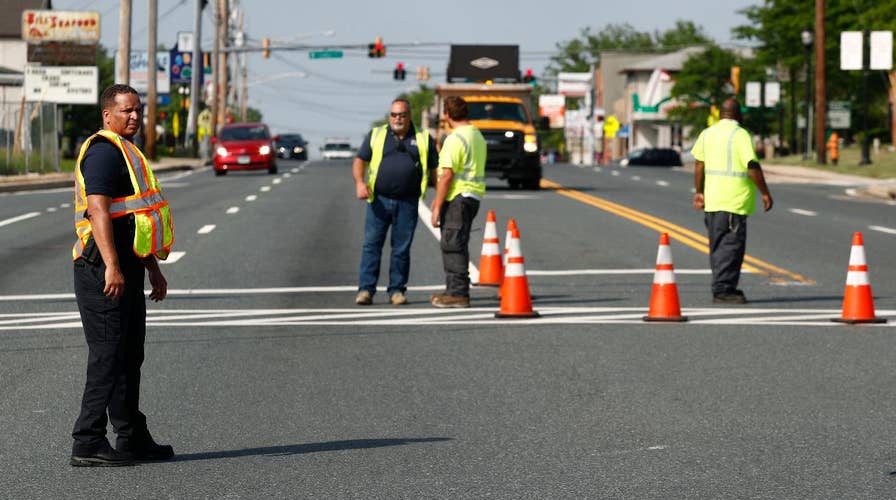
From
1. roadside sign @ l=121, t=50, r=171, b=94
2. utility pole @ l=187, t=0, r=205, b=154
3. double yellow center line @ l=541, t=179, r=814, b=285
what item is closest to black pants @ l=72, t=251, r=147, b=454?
double yellow center line @ l=541, t=179, r=814, b=285

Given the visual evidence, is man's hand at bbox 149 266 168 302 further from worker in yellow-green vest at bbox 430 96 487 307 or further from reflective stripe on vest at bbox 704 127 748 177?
reflective stripe on vest at bbox 704 127 748 177

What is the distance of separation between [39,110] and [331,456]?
4374 cm

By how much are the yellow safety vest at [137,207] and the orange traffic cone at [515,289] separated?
6.82 meters

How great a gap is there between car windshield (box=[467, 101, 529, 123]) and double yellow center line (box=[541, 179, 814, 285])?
1934 mm

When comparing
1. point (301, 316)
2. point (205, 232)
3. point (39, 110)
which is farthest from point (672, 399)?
point (39, 110)

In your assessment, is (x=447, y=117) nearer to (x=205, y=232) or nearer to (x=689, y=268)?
(x=689, y=268)

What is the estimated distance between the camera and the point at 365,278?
15.4m

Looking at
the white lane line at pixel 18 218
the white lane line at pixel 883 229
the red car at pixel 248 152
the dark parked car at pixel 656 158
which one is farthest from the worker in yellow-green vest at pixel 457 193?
the dark parked car at pixel 656 158

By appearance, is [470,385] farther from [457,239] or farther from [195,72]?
[195,72]

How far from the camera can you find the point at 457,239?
15.2 m

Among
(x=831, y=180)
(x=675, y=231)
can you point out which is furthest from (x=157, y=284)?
(x=831, y=180)

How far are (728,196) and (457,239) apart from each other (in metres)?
2.53

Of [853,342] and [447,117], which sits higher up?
[447,117]

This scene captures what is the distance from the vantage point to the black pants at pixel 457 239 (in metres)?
15.2
